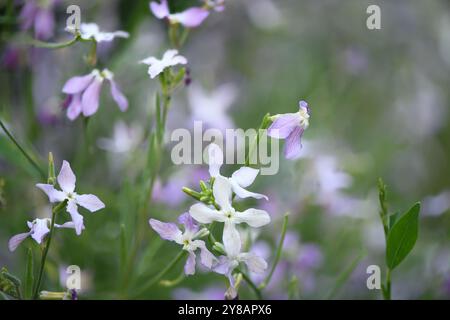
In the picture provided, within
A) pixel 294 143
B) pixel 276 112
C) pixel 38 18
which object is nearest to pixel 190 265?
pixel 294 143

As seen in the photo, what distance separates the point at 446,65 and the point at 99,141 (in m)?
0.73

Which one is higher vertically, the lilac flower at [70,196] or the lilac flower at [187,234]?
the lilac flower at [70,196]

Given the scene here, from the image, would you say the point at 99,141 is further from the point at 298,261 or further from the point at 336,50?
the point at 336,50

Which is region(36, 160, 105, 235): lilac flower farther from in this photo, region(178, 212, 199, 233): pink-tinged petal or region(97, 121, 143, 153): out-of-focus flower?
region(97, 121, 143, 153): out-of-focus flower

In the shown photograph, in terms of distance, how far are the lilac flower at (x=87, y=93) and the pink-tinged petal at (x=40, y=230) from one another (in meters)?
0.12

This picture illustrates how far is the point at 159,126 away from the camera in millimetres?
555

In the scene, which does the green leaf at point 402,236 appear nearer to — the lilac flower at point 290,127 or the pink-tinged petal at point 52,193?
the lilac flower at point 290,127

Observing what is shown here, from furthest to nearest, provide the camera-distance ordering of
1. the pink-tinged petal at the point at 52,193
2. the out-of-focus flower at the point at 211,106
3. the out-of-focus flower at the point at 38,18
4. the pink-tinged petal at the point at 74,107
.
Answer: the out-of-focus flower at the point at 211,106 → the out-of-focus flower at the point at 38,18 → the pink-tinged petal at the point at 74,107 → the pink-tinged petal at the point at 52,193

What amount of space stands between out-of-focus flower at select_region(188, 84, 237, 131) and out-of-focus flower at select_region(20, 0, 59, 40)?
0.73ft

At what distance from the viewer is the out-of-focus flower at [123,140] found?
0.75m

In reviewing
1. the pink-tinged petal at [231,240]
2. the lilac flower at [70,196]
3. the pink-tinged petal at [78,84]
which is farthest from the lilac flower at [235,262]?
the pink-tinged petal at [78,84]

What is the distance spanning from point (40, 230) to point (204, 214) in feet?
0.41

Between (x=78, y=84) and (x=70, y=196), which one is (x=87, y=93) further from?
(x=70, y=196)

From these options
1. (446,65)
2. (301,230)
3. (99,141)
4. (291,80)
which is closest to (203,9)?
(99,141)
